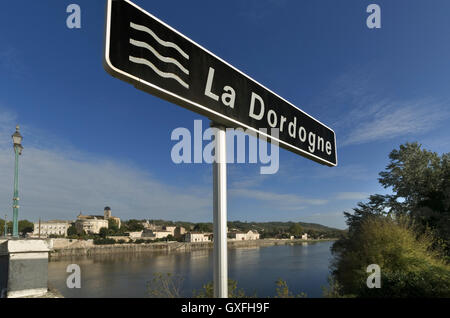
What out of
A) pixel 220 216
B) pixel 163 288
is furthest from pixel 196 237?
pixel 220 216

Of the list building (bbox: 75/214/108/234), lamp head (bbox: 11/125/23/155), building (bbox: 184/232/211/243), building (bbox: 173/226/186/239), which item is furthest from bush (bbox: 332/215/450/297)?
building (bbox: 75/214/108/234)

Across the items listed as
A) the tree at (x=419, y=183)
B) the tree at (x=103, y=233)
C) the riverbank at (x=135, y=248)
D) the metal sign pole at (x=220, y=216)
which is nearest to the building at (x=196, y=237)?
the riverbank at (x=135, y=248)

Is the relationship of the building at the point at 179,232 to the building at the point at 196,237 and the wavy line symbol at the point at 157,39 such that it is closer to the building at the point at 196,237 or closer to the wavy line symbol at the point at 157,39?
the building at the point at 196,237

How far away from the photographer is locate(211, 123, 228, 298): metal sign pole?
3.92ft

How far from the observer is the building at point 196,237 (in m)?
84.2

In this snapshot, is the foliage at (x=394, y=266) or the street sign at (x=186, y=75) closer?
the street sign at (x=186, y=75)

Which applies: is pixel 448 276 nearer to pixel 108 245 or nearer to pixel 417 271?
pixel 417 271

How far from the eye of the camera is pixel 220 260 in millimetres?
1192

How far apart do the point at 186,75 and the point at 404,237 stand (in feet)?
→ 42.0

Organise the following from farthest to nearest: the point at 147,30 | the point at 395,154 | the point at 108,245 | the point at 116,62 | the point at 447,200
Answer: the point at 108,245 → the point at 395,154 → the point at 447,200 → the point at 147,30 → the point at 116,62

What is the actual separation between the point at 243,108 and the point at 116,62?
715 millimetres

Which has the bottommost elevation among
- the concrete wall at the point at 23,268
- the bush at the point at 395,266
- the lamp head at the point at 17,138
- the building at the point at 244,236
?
the building at the point at 244,236

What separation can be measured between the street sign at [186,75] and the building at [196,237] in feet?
281
